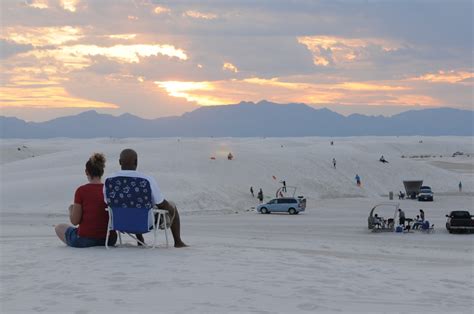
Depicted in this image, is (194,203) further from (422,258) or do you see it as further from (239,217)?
(422,258)

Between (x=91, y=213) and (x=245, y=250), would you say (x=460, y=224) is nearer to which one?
(x=245, y=250)

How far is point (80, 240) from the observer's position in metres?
11.7

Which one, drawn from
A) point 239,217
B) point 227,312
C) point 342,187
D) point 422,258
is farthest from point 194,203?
point 227,312

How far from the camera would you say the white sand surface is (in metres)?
8.41

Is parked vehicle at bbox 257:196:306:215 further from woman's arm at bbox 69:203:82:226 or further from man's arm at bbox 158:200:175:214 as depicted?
woman's arm at bbox 69:203:82:226

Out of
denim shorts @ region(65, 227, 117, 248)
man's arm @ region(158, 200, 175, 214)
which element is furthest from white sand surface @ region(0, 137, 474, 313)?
man's arm @ region(158, 200, 175, 214)

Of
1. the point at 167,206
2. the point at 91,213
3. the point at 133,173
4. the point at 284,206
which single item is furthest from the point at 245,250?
the point at 284,206

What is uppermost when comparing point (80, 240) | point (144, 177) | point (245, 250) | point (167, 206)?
point (144, 177)

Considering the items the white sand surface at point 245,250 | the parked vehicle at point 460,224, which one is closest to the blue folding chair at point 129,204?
the white sand surface at point 245,250

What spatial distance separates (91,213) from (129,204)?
2.44ft

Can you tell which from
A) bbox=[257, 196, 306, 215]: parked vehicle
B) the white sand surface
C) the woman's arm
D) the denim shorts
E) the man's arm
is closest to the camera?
the white sand surface

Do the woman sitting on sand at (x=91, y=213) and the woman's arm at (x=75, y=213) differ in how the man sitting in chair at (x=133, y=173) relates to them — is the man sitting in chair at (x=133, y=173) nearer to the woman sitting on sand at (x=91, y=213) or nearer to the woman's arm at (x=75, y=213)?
the woman sitting on sand at (x=91, y=213)

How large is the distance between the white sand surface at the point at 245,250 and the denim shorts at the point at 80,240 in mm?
246

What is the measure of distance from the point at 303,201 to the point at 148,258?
30.0m
